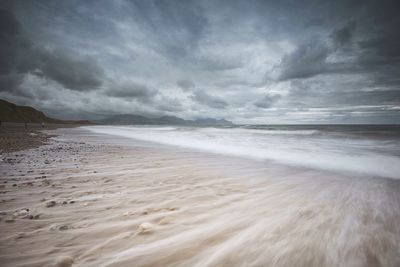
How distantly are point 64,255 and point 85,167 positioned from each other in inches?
170

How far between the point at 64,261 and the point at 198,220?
1.54 meters

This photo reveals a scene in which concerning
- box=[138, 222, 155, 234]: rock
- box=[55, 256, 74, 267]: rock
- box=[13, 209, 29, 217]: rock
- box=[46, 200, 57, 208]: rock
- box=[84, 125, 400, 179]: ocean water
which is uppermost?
box=[84, 125, 400, 179]: ocean water

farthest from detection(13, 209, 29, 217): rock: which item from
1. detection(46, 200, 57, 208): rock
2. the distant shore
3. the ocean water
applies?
the distant shore

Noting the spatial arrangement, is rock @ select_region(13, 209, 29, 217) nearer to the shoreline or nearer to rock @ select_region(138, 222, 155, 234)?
rock @ select_region(138, 222, 155, 234)

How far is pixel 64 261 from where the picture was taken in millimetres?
1843

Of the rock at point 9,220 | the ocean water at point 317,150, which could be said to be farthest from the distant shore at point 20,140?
the rock at point 9,220

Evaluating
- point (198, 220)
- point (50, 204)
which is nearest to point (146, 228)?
point (198, 220)

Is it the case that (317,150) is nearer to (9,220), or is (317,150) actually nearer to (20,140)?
(9,220)

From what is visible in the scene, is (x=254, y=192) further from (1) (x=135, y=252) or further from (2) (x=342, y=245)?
(1) (x=135, y=252)

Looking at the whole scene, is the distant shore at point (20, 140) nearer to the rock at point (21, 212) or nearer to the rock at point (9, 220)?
the rock at point (21, 212)

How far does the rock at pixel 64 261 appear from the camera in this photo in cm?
181

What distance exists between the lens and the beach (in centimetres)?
196

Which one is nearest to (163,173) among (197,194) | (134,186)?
(134,186)

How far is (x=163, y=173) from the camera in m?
5.18
